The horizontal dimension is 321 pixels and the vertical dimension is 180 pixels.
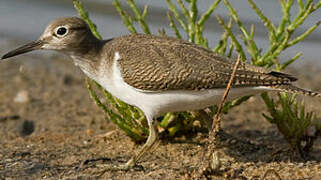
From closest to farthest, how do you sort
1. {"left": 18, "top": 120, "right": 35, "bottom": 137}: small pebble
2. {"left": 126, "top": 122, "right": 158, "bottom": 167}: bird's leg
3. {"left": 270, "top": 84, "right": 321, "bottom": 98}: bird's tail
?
{"left": 270, "top": 84, "right": 321, "bottom": 98}: bird's tail, {"left": 126, "top": 122, "right": 158, "bottom": 167}: bird's leg, {"left": 18, "top": 120, "right": 35, "bottom": 137}: small pebble

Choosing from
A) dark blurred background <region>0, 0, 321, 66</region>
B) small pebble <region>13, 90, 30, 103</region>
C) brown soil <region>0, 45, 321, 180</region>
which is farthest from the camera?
dark blurred background <region>0, 0, 321, 66</region>

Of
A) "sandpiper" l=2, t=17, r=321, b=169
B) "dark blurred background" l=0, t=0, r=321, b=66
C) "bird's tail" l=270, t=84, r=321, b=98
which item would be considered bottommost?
"bird's tail" l=270, t=84, r=321, b=98

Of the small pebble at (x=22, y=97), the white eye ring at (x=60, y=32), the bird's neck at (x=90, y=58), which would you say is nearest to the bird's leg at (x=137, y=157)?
the bird's neck at (x=90, y=58)

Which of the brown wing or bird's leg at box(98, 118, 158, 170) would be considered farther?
bird's leg at box(98, 118, 158, 170)

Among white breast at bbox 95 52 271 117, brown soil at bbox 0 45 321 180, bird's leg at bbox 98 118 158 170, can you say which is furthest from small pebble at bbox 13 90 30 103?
white breast at bbox 95 52 271 117

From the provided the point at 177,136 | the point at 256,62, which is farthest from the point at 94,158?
the point at 256,62

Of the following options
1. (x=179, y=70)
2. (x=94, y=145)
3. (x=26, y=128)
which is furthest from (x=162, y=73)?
(x=26, y=128)

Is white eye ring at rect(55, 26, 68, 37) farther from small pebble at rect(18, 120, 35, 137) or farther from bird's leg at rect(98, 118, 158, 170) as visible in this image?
small pebble at rect(18, 120, 35, 137)

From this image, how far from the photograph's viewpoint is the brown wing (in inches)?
180

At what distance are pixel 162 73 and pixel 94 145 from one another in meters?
1.88

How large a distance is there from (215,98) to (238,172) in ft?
2.55

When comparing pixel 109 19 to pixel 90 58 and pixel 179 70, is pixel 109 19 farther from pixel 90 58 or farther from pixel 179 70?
pixel 179 70

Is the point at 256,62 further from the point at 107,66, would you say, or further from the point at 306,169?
the point at 107,66

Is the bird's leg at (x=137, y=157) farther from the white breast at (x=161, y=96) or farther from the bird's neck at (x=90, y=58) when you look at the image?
the bird's neck at (x=90, y=58)
